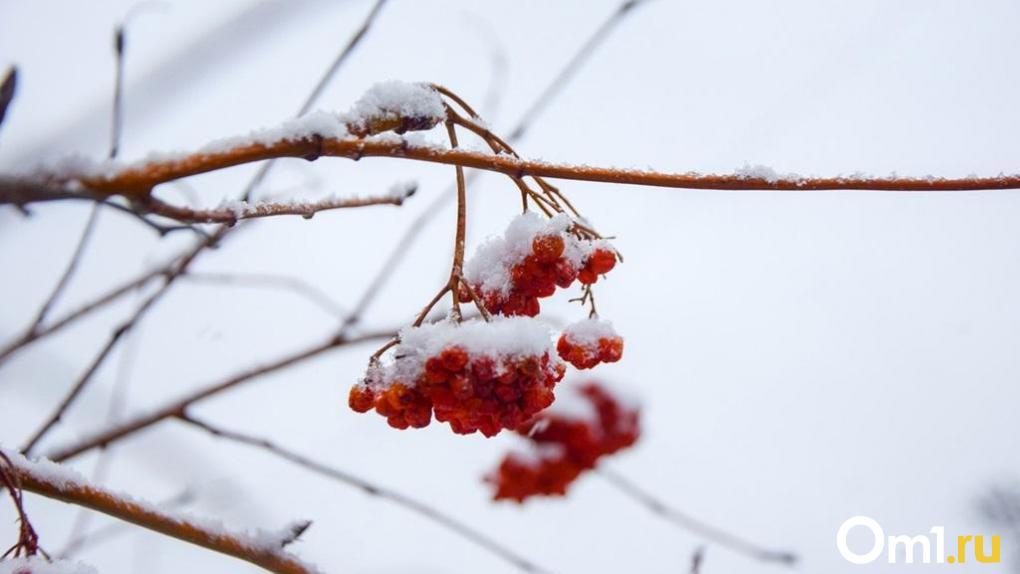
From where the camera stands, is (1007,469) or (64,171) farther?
(1007,469)

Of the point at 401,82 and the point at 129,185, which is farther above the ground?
the point at 401,82

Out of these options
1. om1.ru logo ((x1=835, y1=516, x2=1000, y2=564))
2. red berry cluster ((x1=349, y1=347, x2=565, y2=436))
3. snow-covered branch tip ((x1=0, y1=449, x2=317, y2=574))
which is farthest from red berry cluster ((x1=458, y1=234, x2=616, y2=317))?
om1.ru logo ((x1=835, y1=516, x2=1000, y2=564))

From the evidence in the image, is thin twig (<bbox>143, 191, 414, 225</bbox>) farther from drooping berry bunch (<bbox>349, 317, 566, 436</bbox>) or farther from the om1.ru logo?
the om1.ru logo

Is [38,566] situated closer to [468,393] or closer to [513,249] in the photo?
[468,393]

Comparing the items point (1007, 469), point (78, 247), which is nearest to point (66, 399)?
point (78, 247)

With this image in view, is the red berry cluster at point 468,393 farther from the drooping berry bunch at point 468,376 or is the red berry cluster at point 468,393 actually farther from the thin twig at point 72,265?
the thin twig at point 72,265

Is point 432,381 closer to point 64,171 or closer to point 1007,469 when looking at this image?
point 64,171

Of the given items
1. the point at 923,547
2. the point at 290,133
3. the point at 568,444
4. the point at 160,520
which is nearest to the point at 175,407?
the point at 160,520
